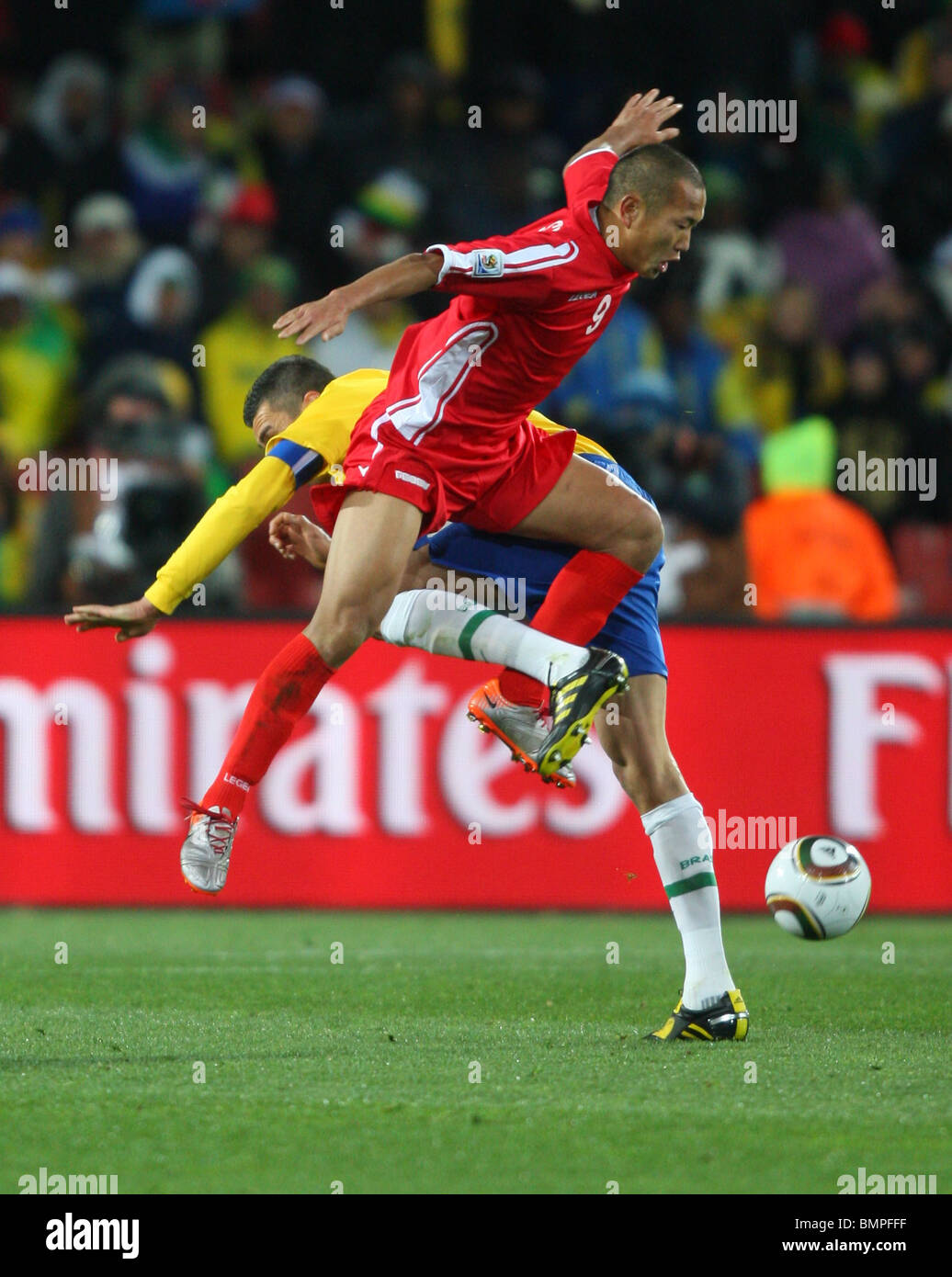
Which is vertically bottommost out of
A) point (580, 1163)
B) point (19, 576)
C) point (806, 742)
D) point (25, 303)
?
point (580, 1163)

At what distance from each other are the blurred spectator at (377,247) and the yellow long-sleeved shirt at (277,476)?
5.02 meters

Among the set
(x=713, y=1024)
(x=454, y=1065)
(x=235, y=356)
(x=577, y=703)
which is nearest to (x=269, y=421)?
(x=577, y=703)

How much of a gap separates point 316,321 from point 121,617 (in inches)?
42.9

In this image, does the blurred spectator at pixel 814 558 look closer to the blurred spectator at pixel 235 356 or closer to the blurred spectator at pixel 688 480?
the blurred spectator at pixel 688 480

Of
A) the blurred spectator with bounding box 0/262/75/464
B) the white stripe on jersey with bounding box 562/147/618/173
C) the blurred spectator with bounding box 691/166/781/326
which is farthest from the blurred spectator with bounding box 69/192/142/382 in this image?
the white stripe on jersey with bounding box 562/147/618/173

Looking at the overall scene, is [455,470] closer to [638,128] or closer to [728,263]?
[638,128]

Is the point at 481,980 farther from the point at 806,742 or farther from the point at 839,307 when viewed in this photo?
the point at 839,307

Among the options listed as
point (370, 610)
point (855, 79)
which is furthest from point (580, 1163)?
point (855, 79)

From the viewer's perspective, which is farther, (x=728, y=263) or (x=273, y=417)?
(x=728, y=263)

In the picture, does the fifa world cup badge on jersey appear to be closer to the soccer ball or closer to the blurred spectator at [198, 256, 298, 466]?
the soccer ball

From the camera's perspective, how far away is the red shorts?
16.6 ft

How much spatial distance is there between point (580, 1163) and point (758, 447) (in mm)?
7792

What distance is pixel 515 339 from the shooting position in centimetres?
512

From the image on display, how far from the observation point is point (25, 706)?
28.0ft
